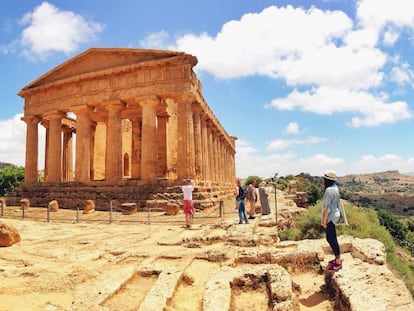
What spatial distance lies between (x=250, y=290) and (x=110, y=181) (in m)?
20.0

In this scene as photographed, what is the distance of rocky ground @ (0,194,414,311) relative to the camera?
13.9 ft

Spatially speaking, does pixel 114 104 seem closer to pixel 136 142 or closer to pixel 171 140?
pixel 171 140

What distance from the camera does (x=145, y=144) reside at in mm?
23172

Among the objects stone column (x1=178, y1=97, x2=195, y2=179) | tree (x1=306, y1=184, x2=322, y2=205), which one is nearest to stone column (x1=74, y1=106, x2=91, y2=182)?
stone column (x1=178, y1=97, x2=195, y2=179)

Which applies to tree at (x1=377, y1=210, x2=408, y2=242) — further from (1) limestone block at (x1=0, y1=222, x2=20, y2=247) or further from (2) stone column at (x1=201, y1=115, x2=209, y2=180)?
(1) limestone block at (x1=0, y1=222, x2=20, y2=247)

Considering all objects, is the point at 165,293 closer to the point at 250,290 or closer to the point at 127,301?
the point at 127,301

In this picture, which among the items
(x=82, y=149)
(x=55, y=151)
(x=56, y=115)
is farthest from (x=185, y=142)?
(x=56, y=115)

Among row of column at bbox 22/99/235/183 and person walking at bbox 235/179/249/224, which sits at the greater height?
row of column at bbox 22/99/235/183

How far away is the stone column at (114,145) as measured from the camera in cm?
2441

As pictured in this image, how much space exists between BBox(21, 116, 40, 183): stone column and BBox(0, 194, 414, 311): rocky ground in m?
23.6

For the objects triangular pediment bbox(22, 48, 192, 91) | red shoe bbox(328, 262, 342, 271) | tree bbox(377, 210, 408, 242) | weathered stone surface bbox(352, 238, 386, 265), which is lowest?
tree bbox(377, 210, 408, 242)

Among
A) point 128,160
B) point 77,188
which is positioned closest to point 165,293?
point 77,188

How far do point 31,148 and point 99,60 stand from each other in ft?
33.5

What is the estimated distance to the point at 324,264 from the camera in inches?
228
